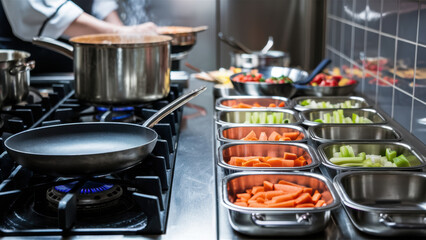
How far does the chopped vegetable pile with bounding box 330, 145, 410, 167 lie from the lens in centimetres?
107

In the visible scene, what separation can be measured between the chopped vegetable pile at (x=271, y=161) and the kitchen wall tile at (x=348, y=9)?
3.33ft

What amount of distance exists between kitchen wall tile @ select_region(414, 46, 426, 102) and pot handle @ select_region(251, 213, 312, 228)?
611mm

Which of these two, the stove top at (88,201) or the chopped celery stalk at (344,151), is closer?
the stove top at (88,201)

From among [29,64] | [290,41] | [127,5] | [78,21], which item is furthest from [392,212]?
[290,41]

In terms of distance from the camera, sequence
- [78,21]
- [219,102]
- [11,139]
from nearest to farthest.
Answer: [11,139] < [219,102] < [78,21]

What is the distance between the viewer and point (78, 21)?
1946 mm

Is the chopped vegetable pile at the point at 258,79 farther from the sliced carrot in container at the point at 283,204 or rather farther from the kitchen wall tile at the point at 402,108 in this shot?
the sliced carrot in container at the point at 283,204

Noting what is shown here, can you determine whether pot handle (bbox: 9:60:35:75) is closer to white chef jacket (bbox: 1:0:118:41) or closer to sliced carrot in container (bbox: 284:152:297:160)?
white chef jacket (bbox: 1:0:118:41)

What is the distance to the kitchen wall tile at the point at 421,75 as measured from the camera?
1.26 meters

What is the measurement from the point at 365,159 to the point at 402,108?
1.15ft

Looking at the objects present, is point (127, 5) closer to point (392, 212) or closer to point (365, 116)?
point (365, 116)

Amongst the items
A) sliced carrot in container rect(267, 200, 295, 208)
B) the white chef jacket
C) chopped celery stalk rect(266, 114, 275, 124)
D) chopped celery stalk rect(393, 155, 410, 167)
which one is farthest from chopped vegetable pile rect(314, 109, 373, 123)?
the white chef jacket

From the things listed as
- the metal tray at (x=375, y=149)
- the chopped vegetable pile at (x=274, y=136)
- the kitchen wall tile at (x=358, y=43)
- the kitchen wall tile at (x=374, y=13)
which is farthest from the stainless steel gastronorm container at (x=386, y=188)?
the kitchen wall tile at (x=358, y=43)

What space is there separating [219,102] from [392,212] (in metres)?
0.80
